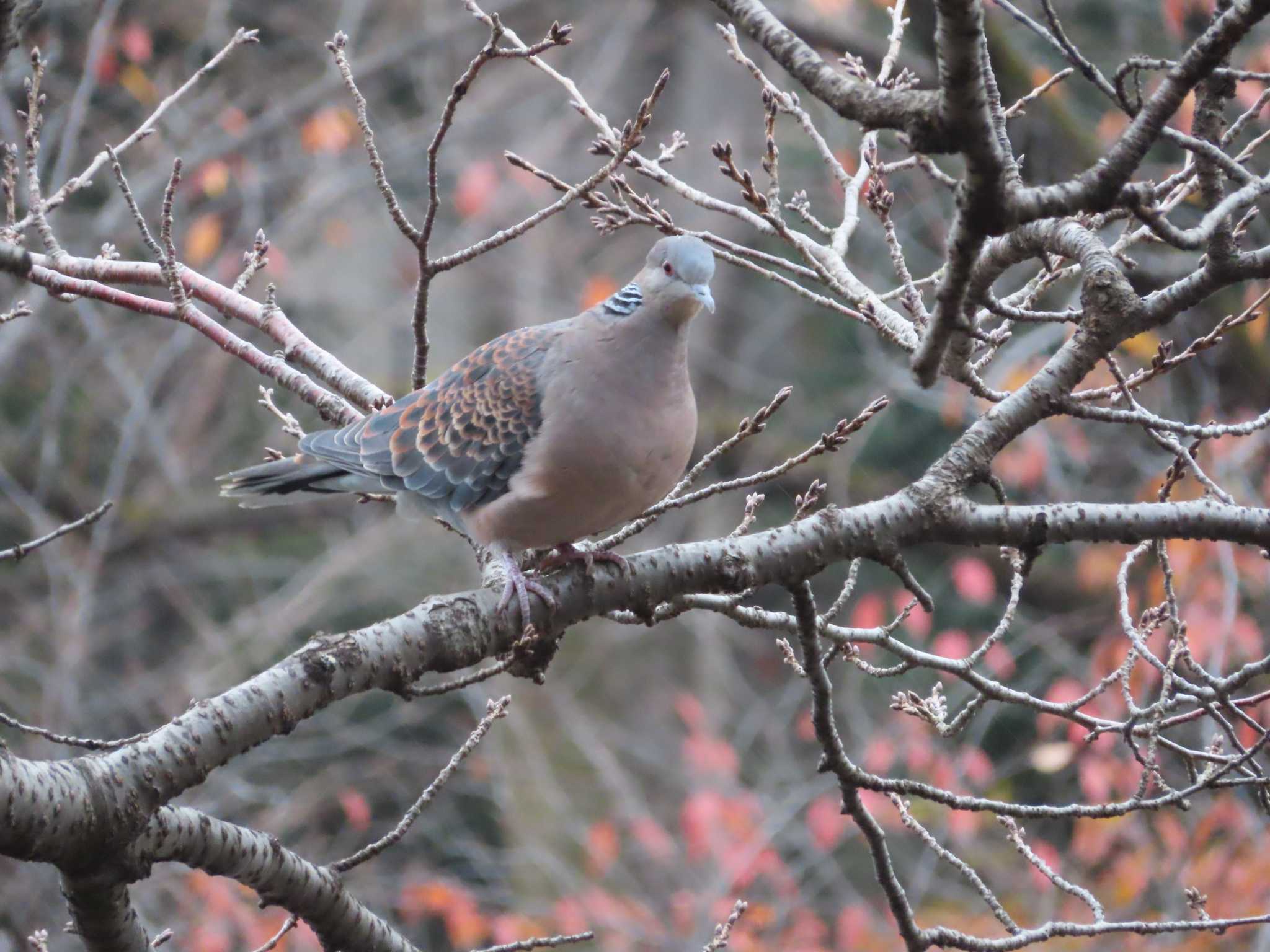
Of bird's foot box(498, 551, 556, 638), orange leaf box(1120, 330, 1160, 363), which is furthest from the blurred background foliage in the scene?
bird's foot box(498, 551, 556, 638)

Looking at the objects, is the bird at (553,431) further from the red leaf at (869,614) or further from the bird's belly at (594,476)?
the red leaf at (869,614)

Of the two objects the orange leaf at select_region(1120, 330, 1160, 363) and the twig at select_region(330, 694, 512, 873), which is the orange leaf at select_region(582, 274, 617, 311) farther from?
the twig at select_region(330, 694, 512, 873)

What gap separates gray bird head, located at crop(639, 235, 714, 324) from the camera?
10.3 feet

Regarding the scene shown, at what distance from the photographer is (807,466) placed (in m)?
9.45

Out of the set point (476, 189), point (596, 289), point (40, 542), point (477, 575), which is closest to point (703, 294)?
point (40, 542)

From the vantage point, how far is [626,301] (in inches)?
133

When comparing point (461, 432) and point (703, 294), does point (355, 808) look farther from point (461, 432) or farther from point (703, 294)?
point (703, 294)

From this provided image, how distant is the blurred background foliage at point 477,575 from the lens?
7082 millimetres

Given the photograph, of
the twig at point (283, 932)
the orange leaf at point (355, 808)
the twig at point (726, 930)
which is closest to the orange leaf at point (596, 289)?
the orange leaf at point (355, 808)

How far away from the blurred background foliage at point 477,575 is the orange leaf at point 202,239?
0.03 m

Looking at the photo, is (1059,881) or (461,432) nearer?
(1059,881)

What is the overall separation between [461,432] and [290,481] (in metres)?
0.64

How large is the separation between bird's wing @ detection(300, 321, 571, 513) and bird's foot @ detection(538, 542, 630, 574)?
0.23 meters

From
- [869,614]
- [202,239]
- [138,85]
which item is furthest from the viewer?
[869,614]
